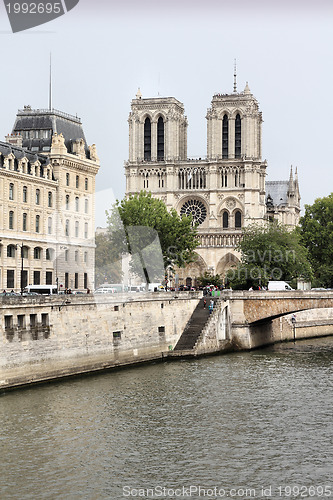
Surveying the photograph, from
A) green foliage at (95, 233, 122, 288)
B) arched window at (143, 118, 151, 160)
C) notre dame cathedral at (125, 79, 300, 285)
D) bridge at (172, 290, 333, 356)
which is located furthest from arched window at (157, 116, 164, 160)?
bridge at (172, 290, 333, 356)

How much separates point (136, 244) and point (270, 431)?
48.3 meters

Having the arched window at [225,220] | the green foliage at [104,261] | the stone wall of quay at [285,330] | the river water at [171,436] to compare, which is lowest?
the river water at [171,436]

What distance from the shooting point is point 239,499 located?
27922 millimetres

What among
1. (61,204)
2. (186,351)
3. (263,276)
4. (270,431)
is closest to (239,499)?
(270,431)

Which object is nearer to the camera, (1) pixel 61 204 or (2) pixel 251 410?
(2) pixel 251 410

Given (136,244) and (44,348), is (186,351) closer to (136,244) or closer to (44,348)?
(44,348)

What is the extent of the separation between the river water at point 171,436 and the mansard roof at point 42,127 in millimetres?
33017

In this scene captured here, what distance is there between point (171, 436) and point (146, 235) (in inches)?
1966

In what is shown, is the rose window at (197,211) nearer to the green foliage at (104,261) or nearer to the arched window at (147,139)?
the arched window at (147,139)

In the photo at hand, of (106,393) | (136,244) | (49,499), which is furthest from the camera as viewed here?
(136,244)

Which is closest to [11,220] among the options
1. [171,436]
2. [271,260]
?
[271,260]

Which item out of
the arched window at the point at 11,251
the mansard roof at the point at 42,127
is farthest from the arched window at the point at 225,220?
the arched window at the point at 11,251

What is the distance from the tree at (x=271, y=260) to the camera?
9275cm

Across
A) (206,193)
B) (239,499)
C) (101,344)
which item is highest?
(206,193)
